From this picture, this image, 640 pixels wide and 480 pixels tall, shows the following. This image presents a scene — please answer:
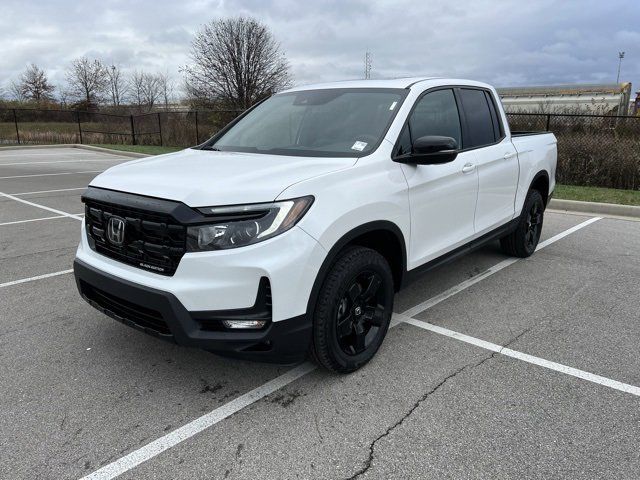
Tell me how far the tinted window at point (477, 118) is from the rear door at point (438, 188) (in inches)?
7.2

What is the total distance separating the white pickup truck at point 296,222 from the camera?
259cm

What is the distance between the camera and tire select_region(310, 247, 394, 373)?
114 inches

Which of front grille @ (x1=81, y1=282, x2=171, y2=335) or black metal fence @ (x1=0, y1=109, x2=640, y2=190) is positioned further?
black metal fence @ (x1=0, y1=109, x2=640, y2=190)

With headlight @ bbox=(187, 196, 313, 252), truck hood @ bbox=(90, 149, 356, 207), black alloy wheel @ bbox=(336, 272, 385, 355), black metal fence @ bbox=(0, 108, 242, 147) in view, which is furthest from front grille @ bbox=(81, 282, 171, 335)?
black metal fence @ bbox=(0, 108, 242, 147)

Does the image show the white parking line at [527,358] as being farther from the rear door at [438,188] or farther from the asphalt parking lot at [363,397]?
the rear door at [438,188]

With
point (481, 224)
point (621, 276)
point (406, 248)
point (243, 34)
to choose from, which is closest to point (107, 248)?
point (406, 248)

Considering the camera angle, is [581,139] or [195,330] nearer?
[195,330]

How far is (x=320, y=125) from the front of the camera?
12.5ft

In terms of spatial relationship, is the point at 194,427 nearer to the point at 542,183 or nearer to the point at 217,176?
the point at 217,176

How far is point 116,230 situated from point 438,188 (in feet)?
7.46

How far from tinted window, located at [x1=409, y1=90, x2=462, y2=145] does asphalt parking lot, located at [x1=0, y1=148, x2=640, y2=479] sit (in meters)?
1.51

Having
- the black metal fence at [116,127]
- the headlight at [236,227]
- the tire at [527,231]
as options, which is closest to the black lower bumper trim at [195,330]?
the headlight at [236,227]

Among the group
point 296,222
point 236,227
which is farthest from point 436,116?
point 236,227

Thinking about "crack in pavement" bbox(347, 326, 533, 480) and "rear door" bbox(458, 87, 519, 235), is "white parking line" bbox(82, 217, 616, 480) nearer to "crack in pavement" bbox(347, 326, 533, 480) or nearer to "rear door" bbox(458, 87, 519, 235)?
"crack in pavement" bbox(347, 326, 533, 480)
